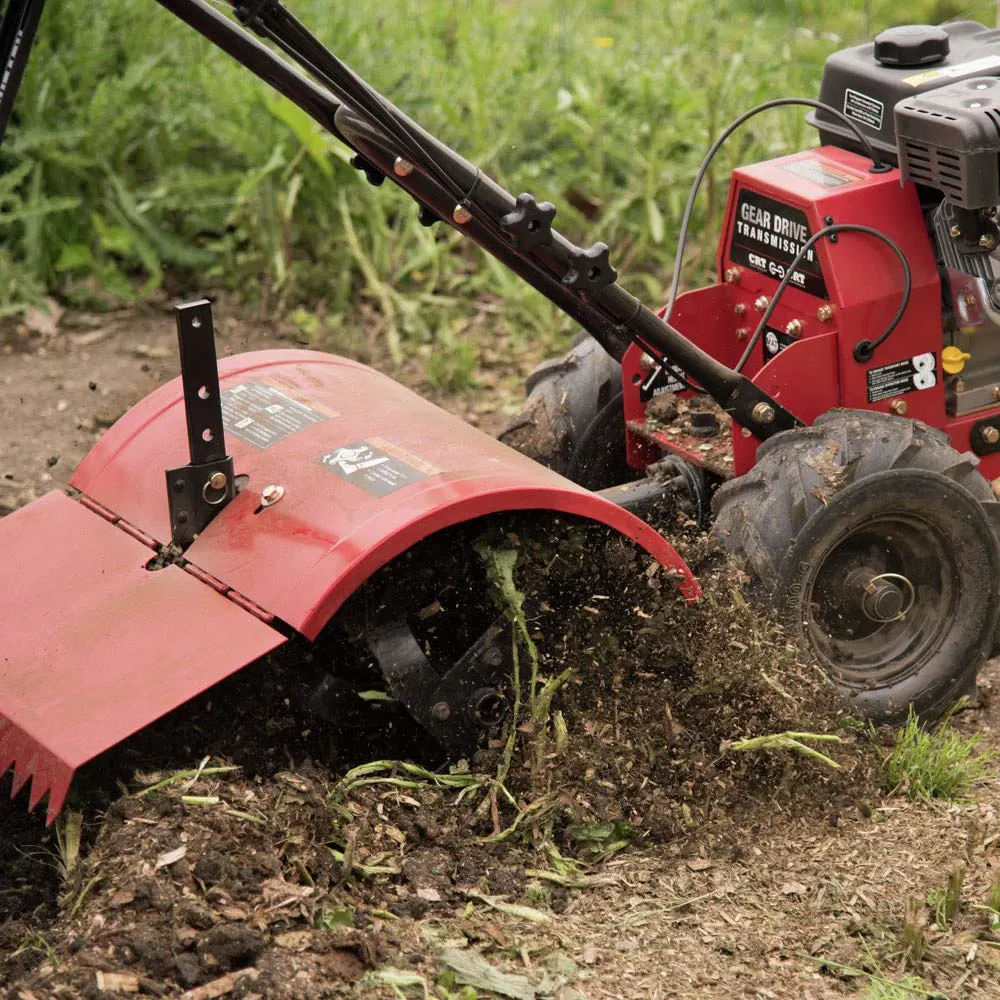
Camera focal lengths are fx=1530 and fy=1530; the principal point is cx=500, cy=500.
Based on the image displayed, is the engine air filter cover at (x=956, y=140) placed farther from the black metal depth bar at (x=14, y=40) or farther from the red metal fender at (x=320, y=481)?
the black metal depth bar at (x=14, y=40)

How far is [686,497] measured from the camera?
3.50m

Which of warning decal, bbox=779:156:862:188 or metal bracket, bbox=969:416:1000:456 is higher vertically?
warning decal, bbox=779:156:862:188

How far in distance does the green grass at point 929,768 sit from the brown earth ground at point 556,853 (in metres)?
0.04

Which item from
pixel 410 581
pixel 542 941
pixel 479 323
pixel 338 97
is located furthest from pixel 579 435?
pixel 479 323

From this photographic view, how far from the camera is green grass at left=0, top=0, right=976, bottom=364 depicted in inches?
226

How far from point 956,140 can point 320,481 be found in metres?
1.49

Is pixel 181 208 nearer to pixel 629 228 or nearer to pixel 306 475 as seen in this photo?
pixel 629 228

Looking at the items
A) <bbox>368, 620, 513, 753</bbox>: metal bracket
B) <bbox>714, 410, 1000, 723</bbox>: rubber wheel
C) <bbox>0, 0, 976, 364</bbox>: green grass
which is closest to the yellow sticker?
<bbox>714, 410, 1000, 723</bbox>: rubber wheel

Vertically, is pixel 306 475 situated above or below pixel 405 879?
above

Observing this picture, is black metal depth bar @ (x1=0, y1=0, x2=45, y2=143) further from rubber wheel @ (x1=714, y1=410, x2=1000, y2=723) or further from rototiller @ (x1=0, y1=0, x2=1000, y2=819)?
rubber wheel @ (x1=714, y1=410, x2=1000, y2=723)

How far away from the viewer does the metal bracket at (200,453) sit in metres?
2.89

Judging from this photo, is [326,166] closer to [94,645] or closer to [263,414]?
[263,414]

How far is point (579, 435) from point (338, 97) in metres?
1.25

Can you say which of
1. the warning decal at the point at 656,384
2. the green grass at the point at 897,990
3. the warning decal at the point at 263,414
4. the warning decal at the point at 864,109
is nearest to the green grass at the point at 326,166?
the warning decal at the point at 656,384
